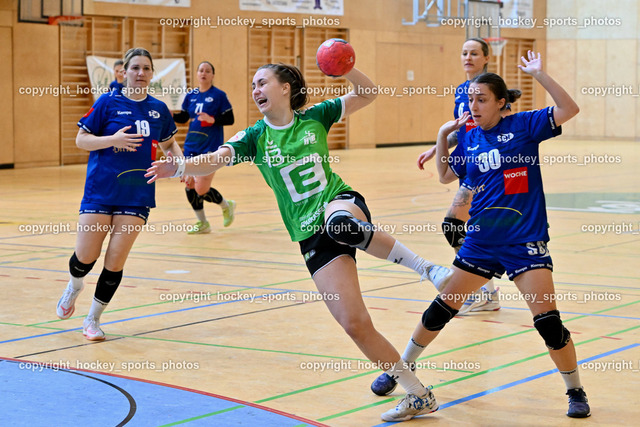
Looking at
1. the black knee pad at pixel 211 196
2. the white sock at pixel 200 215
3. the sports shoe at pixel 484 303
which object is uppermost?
the black knee pad at pixel 211 196

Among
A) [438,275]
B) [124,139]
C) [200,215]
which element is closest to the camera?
[438,275]

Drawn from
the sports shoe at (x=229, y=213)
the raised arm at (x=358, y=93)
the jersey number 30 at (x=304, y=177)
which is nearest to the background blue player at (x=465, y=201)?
the raised arm at (x=358, y=93)

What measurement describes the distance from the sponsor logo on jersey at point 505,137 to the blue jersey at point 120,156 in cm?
254

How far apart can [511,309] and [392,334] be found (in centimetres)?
131

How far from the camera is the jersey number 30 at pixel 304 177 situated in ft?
14.8

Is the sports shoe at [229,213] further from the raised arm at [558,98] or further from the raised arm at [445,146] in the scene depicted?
the raised arm at [558,98]

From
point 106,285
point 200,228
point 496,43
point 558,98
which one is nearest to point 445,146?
point 558,98

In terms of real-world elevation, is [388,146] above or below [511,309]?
above

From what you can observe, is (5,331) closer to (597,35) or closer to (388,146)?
(388,146)

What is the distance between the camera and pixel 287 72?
4.63m

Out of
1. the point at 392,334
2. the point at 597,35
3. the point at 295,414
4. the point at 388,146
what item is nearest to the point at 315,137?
the point at 295,414

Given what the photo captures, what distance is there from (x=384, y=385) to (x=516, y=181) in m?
1.25

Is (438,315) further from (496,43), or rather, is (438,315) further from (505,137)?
(496,43)

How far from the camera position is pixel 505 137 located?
4680 mm
